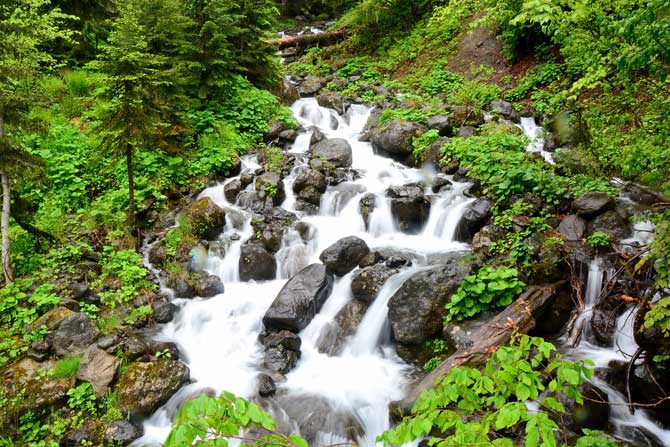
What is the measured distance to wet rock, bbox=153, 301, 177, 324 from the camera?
8102mm

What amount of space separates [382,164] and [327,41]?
13924 millimetres

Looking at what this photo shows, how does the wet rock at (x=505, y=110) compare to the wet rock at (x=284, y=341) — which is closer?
the wet rock at (x=284, y=341)

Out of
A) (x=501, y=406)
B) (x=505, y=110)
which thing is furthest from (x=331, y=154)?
(x=501, y=406)

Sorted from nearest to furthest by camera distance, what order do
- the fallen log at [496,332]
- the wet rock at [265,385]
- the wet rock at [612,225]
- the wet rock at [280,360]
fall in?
the fallen log at [496,332]
the wet rock at [265,385]
the wet rock at [280,360]
the wet rock at [612,225]

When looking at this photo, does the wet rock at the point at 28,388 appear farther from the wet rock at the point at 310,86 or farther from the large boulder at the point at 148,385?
the wet rock at the point at 310,86

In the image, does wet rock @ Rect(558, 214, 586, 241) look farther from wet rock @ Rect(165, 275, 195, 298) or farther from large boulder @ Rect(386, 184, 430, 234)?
wet rock @ Rect(165, 275, 195, 298)

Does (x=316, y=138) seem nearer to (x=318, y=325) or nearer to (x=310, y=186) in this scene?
(x=310, y=186)

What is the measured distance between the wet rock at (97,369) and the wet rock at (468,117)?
11.0 metres

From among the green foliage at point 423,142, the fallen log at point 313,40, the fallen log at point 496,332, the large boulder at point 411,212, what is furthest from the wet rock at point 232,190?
the fallen log at point 313,40

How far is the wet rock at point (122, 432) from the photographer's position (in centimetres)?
601

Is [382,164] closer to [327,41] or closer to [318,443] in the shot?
[318,443]

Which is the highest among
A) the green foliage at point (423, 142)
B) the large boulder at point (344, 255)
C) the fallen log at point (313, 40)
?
the fallen log at point (313, 40)

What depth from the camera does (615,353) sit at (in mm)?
6266

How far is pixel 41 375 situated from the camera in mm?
6473
